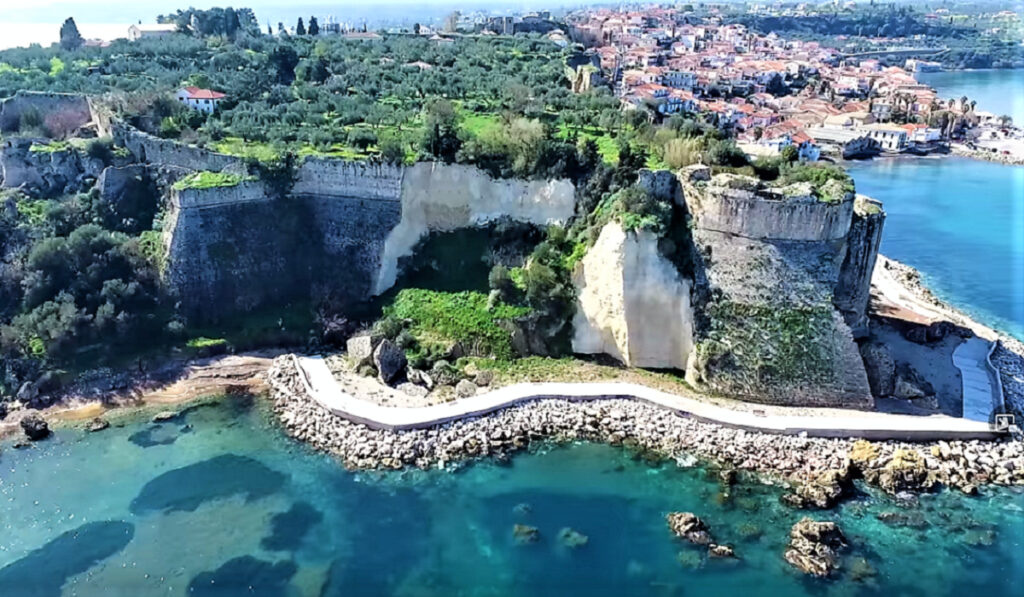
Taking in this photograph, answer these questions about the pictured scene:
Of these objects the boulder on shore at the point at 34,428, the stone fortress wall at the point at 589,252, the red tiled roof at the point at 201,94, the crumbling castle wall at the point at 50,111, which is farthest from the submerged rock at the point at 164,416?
the crumbling castle wall at the point at 50,111

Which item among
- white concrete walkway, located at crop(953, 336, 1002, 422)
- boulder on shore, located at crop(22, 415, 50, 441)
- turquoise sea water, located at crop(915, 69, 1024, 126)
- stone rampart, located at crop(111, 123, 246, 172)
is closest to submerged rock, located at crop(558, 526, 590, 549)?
white concrete walkway, located at crop(953, 336, 1002, 422)

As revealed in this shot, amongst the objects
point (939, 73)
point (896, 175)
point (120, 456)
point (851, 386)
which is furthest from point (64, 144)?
point (939, 73)

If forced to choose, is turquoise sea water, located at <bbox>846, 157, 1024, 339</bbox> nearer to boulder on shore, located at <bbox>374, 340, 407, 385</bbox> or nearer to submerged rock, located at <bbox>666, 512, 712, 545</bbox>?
submerged rock, located at <bbox>666, 512, 712, 545</bbox>

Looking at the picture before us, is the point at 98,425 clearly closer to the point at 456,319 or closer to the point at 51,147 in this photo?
the point at 456,319

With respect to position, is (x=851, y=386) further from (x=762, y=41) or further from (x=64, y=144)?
(x=762, y=41)

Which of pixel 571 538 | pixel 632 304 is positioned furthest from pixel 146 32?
pixel 571 538

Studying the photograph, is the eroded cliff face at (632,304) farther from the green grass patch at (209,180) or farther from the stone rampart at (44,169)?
the stone rampart at (44,169)

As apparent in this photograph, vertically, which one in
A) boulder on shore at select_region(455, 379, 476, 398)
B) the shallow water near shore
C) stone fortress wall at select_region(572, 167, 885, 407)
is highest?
stone fortress wall at select_region(572, 167, 885, 407)
